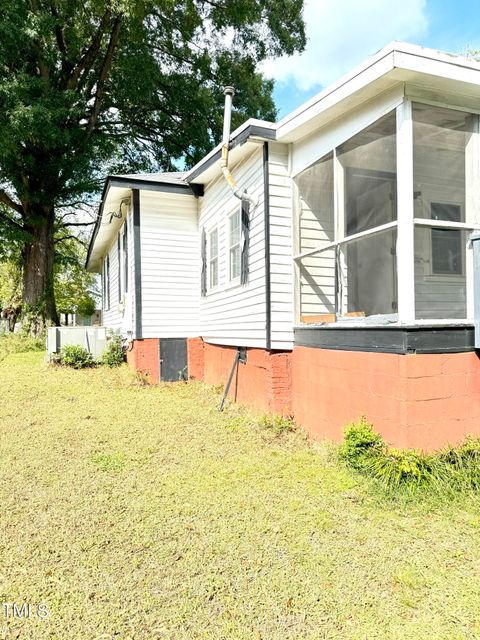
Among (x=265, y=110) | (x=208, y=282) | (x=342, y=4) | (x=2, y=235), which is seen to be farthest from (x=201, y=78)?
(x=208, y=282)

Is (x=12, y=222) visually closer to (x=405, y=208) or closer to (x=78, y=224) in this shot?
(x=78, y=224)

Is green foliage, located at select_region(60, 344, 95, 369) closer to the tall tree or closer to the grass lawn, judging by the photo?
the grass lawn

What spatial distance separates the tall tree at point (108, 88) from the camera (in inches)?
517

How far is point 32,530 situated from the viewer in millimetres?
2988

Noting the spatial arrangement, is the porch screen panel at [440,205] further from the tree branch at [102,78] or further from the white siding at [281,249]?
the tree branch at [102,78]

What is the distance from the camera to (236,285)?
6594 mm

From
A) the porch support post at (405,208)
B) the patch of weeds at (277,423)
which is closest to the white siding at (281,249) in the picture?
the patch of weeds at (277,423)

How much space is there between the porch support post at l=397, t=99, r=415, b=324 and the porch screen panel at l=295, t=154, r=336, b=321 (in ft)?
5.61

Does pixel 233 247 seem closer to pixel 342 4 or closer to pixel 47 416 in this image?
pixel 47 416

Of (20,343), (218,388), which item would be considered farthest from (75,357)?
(20,343)

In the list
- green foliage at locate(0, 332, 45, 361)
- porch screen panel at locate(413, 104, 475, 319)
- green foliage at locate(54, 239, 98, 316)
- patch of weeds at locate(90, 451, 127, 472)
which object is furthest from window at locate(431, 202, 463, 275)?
green foliage at locate(54, 239, 98, 316)

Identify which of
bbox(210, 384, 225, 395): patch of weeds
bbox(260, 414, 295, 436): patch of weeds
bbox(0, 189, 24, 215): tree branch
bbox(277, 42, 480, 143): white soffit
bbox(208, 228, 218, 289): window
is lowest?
bbox(260, 414, 295, 436): patch of weeds

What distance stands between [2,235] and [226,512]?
15.8m

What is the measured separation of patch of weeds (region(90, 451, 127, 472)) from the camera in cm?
418
